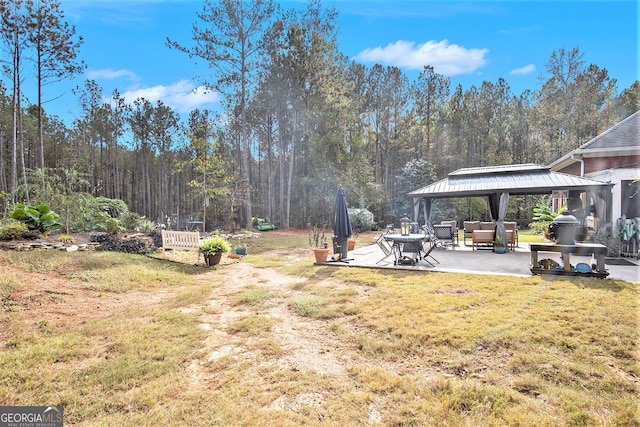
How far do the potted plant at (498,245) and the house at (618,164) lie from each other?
7.71 feet

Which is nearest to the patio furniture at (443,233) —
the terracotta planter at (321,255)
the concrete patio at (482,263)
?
the concrete patio at (482,263)

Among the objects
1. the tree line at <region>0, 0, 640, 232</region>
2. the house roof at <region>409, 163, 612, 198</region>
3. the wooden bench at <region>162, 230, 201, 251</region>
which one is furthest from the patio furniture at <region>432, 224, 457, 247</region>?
the tree line at <region>0, 0, 640, 232</region>

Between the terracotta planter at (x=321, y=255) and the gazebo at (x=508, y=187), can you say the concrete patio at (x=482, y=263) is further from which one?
the gazebo at (x=508, y=187)

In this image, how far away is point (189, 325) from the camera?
3.85 metres

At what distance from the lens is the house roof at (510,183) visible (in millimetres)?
7766

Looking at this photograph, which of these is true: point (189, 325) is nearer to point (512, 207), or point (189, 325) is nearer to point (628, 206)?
point (628, 206)

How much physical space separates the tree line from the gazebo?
8812 mm

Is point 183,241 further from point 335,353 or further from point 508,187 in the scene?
point 508,187

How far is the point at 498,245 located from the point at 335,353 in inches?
285

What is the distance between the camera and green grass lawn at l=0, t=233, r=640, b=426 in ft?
7.32

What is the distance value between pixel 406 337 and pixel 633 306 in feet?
10.1

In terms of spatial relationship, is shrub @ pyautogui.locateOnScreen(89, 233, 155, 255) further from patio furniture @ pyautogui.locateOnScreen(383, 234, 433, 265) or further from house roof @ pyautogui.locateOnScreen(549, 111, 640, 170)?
house roof @ pyautogui.locateOnScreen(549, 111, 640, 170)

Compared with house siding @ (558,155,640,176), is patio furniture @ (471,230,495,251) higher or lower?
lower

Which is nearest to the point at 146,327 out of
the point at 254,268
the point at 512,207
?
the point at 254,268
